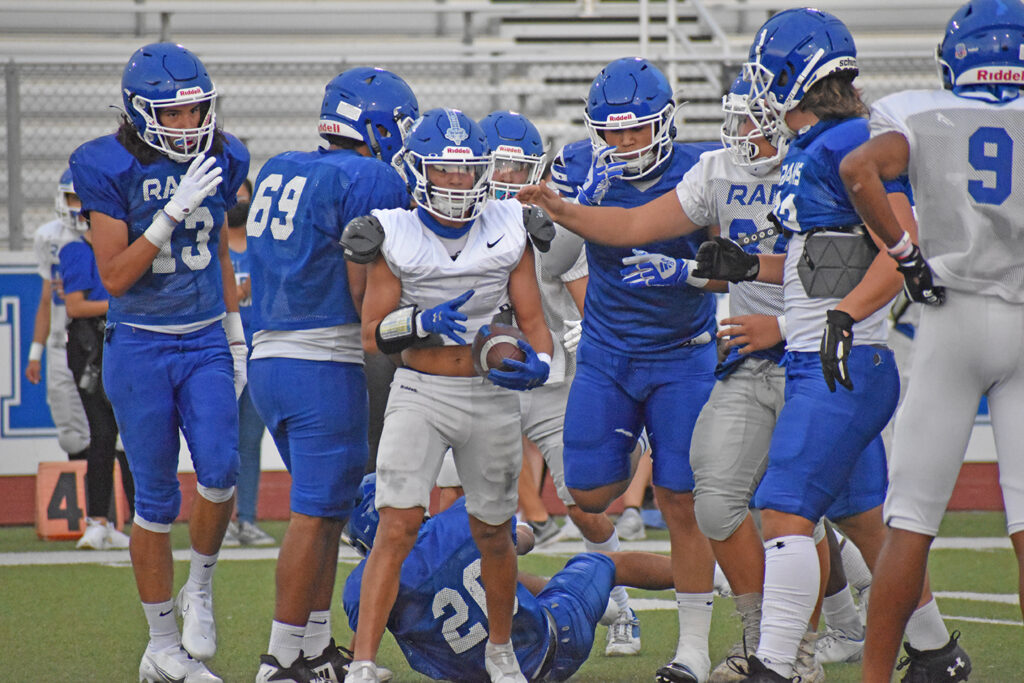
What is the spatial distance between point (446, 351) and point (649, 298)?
2.70 feet

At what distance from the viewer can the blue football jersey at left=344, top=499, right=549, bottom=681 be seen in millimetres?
3621

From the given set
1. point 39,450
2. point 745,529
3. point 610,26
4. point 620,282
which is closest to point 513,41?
point 610,26

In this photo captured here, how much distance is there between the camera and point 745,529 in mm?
3766

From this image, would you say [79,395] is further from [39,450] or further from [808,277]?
[808,277]

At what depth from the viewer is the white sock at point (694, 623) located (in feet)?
12.8

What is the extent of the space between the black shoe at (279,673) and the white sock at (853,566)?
1779 mm

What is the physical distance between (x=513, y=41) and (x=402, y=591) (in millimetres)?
7863

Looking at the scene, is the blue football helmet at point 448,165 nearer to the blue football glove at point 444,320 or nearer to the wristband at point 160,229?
the blue football glove at point 444,320

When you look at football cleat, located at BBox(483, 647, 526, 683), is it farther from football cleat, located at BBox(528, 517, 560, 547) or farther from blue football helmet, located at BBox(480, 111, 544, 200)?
football cleat, located at BBox(528, 517, 560, 547)

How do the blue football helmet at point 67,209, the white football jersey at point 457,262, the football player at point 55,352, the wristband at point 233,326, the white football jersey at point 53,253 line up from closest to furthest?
1. the white football jersey at point 457,262
2. the wristband at point 233,326
3. the blue football helmet at point 67,209
4. the white football jersey at point 53,253
5. the football player at point 55,352

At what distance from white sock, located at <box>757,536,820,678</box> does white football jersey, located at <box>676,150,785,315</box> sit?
90cm

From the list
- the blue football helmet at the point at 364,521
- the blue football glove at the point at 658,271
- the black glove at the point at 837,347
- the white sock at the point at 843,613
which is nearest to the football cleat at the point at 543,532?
the white sock at the point at 843,613

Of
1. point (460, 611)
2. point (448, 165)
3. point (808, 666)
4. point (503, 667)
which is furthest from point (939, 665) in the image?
point (448, 165)

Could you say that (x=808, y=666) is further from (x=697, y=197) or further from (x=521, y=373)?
(x=697, y=197)
